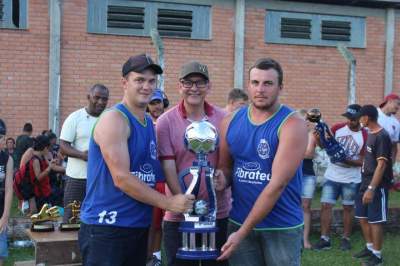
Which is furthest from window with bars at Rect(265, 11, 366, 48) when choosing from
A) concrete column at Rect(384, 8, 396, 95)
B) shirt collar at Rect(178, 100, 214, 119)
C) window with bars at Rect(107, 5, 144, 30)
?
shirt collar at Rect(178, 100, 214, 119)

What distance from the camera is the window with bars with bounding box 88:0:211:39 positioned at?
1151 cm

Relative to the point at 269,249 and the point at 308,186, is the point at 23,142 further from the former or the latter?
the point at 269,249

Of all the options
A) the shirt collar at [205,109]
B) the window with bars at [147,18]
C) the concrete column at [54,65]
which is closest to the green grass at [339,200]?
the window with bars at [147,18]

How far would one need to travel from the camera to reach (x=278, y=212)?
141 inches

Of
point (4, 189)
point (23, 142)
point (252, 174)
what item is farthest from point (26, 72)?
point (252, 174)

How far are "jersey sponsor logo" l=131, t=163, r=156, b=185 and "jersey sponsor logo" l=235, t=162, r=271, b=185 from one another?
21.3 inches

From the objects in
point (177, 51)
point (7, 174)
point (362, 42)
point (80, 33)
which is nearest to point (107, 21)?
point (80, 33)

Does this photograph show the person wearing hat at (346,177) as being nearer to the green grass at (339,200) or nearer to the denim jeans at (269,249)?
the green grass at (339,200)

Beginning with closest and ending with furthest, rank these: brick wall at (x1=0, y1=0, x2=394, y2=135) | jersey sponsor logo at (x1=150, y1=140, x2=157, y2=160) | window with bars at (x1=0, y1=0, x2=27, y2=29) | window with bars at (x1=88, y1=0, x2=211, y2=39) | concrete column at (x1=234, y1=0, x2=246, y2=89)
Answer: jersey sponsor logo at (x1=150, y1=140, x2=157, y2=160) → window with bars at (x1=0, y1=0, x2=27, y2=29) → brick wall at (x1=0, y1=0, x2=394, y2=135) → window with bars at (x1=88, y1=0, x2=211, y2=39) → concrete column at (x1=234, y1=0, x2=246, y2=89)

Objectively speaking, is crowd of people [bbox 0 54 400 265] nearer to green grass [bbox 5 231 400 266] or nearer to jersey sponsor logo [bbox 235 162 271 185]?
jersey sponsor logo [bbox 235 162 271 185]

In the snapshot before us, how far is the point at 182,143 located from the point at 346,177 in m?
4.37

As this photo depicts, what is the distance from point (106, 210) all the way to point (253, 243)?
0.94 metres

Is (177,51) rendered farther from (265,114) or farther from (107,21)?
(265,114)

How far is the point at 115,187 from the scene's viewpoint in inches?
138
